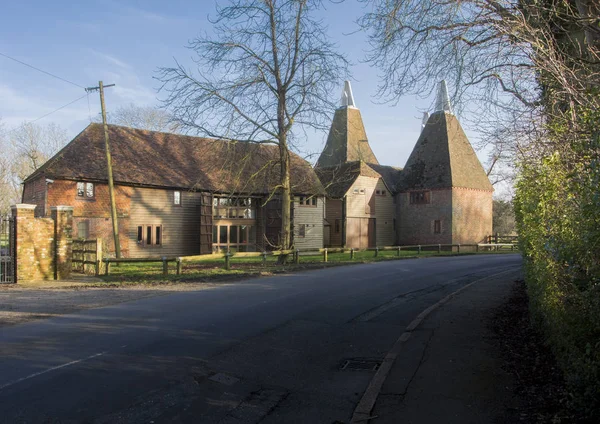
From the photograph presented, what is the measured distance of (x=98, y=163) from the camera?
29094 millimetres

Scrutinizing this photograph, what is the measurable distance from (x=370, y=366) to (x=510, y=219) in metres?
57.1

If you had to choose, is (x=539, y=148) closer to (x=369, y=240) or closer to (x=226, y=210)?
(x=226, y=210)

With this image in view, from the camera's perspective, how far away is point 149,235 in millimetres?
30359

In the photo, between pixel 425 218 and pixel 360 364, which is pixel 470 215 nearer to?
pixel 425 218

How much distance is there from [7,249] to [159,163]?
1686 centimetres

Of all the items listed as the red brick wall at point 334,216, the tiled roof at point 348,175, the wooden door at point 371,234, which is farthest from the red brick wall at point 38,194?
the wooden door at point 371,234

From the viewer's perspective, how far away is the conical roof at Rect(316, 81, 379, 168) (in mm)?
47969

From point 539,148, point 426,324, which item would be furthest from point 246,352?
point 539,148

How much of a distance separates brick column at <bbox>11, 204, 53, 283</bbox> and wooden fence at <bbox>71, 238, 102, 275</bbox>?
8.70 ft

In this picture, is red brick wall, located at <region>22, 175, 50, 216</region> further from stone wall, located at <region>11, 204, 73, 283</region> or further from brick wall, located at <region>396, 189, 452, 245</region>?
brick wall, located at <region>396, 189, 452, 245</region>

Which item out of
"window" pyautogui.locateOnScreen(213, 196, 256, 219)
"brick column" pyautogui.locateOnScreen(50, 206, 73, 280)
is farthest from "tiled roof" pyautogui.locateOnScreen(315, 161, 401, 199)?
"brick column" pyautogui.locateOnScreen(50, 206, 73, 280)

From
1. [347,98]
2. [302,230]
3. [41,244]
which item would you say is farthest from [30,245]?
[347,98]

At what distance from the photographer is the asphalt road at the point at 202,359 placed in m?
5.09

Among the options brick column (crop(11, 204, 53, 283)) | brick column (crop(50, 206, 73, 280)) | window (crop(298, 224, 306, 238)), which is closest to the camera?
brick column (crop(11, 204, 53, 283))
